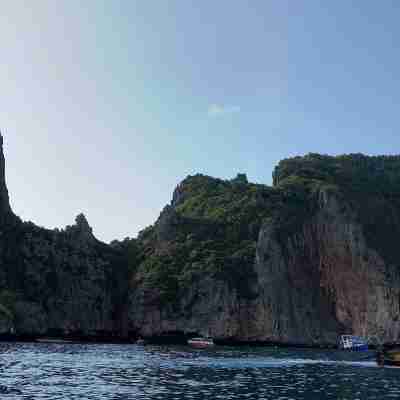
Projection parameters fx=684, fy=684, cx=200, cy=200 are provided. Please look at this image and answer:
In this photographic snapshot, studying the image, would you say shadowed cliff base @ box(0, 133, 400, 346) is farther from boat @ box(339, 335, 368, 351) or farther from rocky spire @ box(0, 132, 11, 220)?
boat @ box(339, 335, 368, 351)

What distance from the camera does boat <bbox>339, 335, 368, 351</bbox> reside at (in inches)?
5330

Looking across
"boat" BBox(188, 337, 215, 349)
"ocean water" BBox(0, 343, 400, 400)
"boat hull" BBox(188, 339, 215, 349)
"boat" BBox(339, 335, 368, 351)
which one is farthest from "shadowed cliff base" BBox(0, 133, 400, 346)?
"ocean water" BBox(0, 343, 400, 400)

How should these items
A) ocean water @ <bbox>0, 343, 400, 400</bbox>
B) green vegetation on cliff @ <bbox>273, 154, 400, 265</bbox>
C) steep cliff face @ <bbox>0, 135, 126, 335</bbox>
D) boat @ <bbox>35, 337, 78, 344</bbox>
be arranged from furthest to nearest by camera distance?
green vegetation on cliff @ <bbox>273, 154, 400, 265</bbox>, steep cliff face @ <bbox>0, 135, 126, 335</bbox>, boat @ <bbox>35, 337, 78, 344</bbox>, ocean water @ <bbox>0, 343, 400, 400</bbox>

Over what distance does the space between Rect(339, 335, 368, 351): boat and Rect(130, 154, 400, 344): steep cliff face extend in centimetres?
1004

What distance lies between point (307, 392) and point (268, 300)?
10178cm

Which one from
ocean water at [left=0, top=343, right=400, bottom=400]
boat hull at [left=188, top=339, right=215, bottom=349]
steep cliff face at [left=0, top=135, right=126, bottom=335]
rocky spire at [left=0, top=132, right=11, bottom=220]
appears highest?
rocky spire at [left=0, top=132, right=11, bottom=220]

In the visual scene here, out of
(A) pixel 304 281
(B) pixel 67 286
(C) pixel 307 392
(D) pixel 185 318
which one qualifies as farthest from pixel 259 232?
(C) pixel 307 392

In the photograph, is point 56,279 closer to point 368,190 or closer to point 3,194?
point 3,194

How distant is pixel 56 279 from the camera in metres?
156

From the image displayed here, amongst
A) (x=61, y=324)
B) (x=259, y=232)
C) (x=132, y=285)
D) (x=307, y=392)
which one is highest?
(x=259, y=232)

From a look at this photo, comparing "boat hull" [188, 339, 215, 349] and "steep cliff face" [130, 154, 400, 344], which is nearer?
"boat hull" [188, 339, 215, 349]

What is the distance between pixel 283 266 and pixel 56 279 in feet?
174

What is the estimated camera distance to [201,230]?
17575cm

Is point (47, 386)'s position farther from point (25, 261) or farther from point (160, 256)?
point (160, 256)
